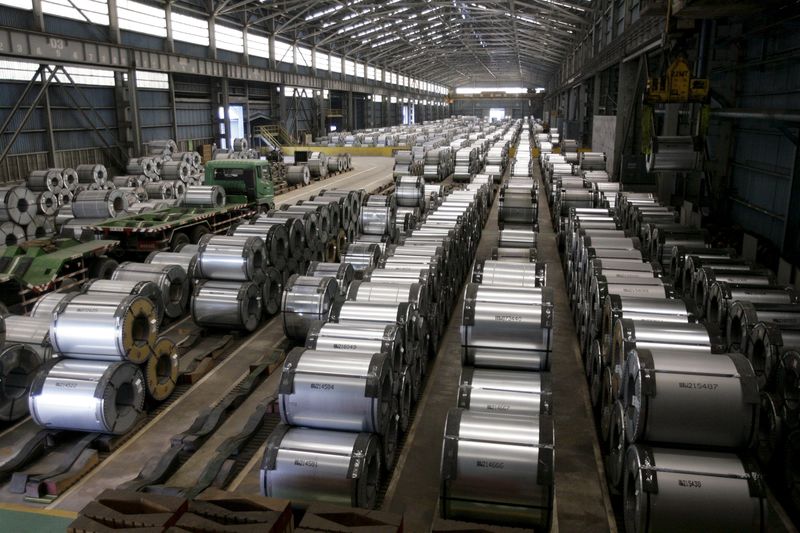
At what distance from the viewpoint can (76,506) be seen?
615 cm

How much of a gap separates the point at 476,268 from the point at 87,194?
12.9 metres

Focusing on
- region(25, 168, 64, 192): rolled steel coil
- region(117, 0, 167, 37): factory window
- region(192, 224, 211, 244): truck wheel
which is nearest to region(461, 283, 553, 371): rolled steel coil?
region(192, 224, 211, 244): truck wheel

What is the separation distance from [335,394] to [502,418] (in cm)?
156

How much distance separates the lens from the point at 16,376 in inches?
314

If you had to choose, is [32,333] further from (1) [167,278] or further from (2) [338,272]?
(2) [338,272]

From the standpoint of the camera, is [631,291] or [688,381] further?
[631,291]

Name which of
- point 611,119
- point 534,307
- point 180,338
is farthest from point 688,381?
point 611,119

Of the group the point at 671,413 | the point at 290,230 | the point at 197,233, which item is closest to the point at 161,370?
the point at 290,230

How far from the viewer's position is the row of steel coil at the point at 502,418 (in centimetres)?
504

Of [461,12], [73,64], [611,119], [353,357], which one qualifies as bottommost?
[353,357]

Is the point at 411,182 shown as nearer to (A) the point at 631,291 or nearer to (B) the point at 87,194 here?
(B) the point at 87,194

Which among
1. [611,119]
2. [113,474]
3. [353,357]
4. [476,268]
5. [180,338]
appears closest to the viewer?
[353,357]

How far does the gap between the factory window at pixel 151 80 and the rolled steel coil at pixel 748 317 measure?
27.6 meters

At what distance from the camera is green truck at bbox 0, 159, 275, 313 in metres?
11.0
